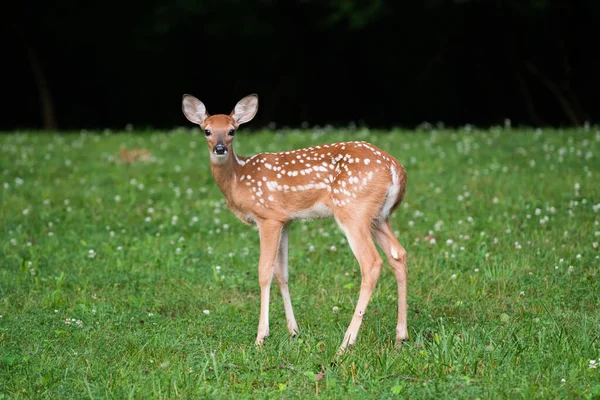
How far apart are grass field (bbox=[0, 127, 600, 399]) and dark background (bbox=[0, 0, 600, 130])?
8.20m

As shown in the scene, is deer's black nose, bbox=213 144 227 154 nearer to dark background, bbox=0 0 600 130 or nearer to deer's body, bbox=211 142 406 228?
deer's body, bbox=211 142 406 228

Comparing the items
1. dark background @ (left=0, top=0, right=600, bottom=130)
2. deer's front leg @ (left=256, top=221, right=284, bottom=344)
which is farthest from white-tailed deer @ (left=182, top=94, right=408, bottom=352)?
dark background @ (left=0, top=0, right=600, bottom=130)

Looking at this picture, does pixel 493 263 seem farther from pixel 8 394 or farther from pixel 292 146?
pixel 292 146

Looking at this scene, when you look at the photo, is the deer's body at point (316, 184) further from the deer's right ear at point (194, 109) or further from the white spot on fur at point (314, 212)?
the deer's right ear at point (194, 109)

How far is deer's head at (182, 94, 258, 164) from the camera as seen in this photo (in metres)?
6.00

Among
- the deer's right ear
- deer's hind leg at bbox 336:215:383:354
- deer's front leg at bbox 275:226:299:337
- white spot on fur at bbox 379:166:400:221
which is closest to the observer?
deer's hind leg at bbox 336:215:383:354

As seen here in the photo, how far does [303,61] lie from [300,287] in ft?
53.8

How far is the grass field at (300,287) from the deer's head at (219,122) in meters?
1.26

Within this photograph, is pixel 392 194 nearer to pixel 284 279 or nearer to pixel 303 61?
pixel 284 279

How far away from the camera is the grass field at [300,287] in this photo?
Answer: 15.7ft

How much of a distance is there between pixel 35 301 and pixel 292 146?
6.65 metres

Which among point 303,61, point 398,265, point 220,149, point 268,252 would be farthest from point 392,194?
point 303,61

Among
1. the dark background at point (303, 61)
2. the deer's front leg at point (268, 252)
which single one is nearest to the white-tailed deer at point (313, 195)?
the deer's front leg at point (268, 252)

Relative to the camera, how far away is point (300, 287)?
694 centimetres
